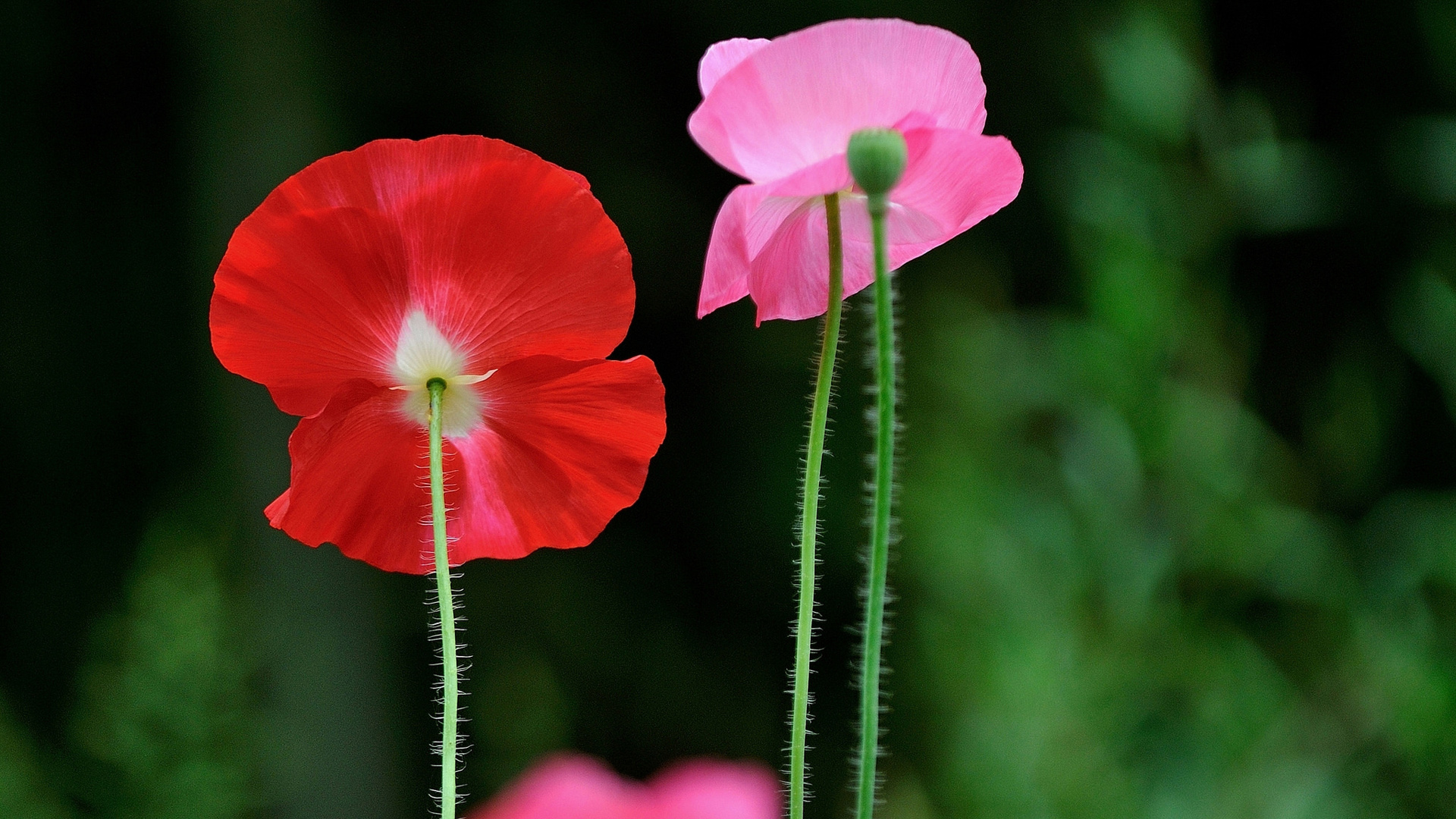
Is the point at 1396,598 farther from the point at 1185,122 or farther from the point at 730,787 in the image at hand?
the point at 730,787

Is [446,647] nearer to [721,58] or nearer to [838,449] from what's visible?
[721,58]


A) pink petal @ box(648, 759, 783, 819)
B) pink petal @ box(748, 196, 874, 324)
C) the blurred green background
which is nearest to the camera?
pink petal @ box(648, 759, 783, 819)

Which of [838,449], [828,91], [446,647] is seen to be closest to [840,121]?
[828,91]

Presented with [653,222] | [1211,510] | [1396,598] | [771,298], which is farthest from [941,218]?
[653,222]

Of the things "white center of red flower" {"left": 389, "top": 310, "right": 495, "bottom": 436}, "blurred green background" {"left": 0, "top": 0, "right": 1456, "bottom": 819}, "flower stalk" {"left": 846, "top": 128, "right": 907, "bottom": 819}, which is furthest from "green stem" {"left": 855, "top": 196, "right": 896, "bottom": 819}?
"blurred green background" {"left": 0, "top": 0, "right": 1456, "bottom": 819}

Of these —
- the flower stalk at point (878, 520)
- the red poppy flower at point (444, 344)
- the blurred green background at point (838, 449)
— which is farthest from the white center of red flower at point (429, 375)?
the blurred green background at point (838, 449)

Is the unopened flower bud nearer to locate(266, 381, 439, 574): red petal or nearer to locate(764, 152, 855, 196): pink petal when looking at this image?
locate(764, 152, 855, 196): pink petal
